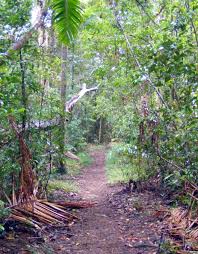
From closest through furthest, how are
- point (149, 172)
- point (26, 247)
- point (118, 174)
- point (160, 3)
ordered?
point (26, 247) < point (160, 3) < point (149, 172) < point (118, 174)

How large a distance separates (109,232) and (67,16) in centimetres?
346

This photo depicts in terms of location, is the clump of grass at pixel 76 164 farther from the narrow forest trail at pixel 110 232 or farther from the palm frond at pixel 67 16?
the palm frond at pixel 67 16

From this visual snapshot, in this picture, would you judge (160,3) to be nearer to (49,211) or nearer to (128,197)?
(128,197)

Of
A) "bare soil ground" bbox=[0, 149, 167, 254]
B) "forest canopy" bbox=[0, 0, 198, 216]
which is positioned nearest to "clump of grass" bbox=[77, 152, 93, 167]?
"forest canopy" bbox=[0, 0, 198, 216]

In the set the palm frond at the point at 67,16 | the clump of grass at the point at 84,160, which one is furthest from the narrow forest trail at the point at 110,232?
the clump of grass at the point at 84,160

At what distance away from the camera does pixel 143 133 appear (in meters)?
9.48

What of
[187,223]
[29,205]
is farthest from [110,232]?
[29,205]

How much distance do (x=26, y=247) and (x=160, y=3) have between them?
6.12 metres

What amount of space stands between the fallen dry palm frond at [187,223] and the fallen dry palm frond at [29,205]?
5.85 feet

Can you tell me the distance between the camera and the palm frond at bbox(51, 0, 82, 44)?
4934mm

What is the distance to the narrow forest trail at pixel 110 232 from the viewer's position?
18.1ft

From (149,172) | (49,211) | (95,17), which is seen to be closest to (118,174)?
(149,172)

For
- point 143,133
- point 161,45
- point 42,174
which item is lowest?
point 42,174

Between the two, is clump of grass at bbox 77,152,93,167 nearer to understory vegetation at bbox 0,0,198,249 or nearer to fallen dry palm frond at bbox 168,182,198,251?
understory vegetation at bbox 0,0,198,249
